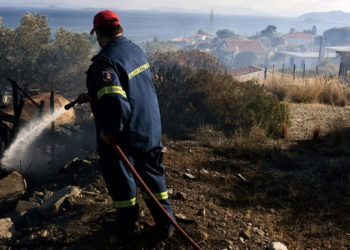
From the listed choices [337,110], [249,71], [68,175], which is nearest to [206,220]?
[68,175]

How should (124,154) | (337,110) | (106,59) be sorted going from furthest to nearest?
1. (337,110)
2. (124,154)
3. (106,59)

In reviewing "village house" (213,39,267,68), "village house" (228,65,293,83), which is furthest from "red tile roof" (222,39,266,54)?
"village house" (228,65,293,83)

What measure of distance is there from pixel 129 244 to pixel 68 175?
3447 mm

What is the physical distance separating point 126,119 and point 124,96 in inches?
7.4

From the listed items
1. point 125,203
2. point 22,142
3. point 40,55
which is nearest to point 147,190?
point 125,203

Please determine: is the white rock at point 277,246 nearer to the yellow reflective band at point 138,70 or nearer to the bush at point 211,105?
the yellow reflective band at point 138,70

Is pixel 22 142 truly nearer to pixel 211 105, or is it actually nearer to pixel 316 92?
pixel 211 105

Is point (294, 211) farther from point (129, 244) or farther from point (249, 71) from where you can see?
point (249, 71)

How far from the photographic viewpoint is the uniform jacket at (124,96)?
8.44 ft

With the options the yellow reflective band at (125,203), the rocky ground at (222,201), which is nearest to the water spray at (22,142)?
the rocky ground at (222,201)

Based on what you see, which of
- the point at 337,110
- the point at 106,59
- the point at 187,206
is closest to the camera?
the point at 106,59

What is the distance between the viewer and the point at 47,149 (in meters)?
8.35

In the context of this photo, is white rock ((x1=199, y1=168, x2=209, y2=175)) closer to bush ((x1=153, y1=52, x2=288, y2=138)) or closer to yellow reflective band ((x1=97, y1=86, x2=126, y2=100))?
bush ((x1=153, y1=52, x2=288, y2=138))

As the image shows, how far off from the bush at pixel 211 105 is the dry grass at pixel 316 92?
2.50 meters
